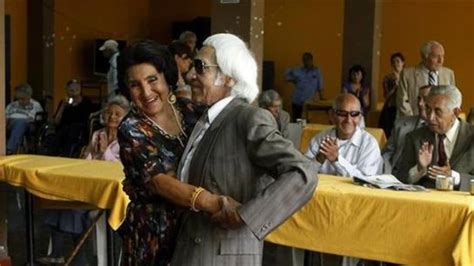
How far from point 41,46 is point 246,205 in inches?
477

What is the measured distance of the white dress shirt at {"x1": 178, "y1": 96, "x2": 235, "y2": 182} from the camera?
2207mm

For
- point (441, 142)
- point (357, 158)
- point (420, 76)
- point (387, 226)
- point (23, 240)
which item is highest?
point (420, 76)

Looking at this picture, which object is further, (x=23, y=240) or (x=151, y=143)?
(x=23, y=240)

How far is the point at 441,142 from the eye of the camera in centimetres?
419

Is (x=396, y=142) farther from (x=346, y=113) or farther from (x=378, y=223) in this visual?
(x=378, y=223)

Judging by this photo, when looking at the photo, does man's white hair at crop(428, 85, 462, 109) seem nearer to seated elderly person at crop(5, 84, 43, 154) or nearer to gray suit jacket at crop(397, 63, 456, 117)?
gray suit jacket at crop(397, 63, 456, 117)

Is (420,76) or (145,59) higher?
(145,59)

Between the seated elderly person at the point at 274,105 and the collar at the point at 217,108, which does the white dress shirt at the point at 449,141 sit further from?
the seated elderly person at the point at 274,105

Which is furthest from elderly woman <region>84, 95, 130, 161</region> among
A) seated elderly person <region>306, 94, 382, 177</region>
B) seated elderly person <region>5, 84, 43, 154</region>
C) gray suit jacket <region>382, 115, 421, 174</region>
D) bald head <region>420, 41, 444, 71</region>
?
seated elderly person <region>5, 84, 43, 154</region>

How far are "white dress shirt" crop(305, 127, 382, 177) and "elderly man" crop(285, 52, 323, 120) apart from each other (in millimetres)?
8109

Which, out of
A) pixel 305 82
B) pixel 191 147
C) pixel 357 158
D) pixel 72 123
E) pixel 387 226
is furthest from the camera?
pixel 305 82

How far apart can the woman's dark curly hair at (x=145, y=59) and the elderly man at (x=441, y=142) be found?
76.1 inches

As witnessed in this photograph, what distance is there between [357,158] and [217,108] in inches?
97.2

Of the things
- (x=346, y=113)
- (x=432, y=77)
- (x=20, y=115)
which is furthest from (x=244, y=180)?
(x=20, y=115)
